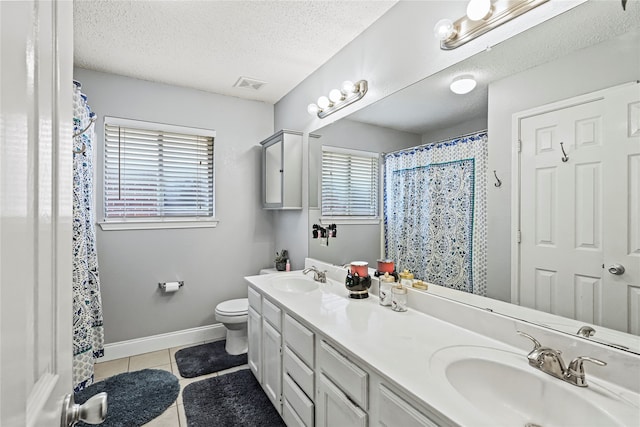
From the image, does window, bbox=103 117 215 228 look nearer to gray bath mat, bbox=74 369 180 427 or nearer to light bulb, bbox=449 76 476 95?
gray bath mat, bbox=74 369 180 427

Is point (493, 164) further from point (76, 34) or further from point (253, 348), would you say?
point (76, 34)

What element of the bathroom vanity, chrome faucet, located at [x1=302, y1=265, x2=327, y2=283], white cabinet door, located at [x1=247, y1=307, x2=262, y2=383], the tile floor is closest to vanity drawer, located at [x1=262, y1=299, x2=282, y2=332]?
the bathroom vanity

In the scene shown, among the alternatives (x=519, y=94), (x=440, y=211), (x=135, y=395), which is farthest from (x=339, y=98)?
(x=135, y=395)

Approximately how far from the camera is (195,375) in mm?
2475

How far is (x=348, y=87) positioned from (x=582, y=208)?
62.8 inches

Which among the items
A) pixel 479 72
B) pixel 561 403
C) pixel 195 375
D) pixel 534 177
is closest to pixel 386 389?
pixel 561 403

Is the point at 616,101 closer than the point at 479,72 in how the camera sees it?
Yes

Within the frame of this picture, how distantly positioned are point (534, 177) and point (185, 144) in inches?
116

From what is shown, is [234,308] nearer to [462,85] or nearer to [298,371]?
[298,371]

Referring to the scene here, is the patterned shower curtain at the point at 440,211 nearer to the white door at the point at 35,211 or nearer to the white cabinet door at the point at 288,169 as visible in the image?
the white cabinet door at the point at 288,169

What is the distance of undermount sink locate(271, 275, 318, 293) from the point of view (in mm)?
2389

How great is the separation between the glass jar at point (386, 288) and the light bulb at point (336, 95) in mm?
1353

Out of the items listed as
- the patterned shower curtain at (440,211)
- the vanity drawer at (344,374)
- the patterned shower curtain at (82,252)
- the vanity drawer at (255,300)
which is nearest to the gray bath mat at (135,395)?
the patterned shower curtain at (82,252)

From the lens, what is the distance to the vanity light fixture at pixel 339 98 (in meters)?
2.15
